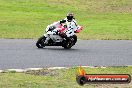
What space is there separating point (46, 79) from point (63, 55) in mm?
5862

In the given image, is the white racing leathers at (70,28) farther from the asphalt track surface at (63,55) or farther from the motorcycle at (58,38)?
the asphalt track surface at (63,55)

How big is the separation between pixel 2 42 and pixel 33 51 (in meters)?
3.41

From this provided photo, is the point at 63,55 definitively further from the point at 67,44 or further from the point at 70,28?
the point at 70,28

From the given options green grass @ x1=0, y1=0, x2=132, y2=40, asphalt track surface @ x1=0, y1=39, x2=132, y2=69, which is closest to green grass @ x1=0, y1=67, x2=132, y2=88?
asphalt track surface @ x1=0, y1=39, x2=132, y2=69

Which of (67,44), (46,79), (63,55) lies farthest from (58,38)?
(46,79)

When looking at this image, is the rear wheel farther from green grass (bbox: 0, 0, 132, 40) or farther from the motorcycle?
green grass (bbox: 0, 0, 132, 40)

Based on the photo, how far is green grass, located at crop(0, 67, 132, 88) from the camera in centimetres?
969

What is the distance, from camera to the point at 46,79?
1062 cm

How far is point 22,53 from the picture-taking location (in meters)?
16.4

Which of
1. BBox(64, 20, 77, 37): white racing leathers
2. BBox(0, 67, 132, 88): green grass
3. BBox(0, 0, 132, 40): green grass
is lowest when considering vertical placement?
BBox(0, 0, 132, 40): green grass

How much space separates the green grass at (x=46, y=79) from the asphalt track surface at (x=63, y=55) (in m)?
1.49

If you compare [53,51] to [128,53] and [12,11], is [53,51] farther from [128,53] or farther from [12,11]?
[12,11]

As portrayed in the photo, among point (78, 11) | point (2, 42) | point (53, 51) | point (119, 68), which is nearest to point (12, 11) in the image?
point (78, 11)

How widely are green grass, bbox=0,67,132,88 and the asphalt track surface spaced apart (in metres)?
1.49
